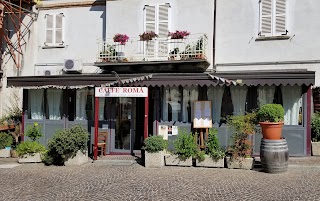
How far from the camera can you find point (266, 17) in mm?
13750

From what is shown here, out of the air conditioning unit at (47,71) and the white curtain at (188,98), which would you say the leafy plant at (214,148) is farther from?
the air conditioning unit at (47,71)

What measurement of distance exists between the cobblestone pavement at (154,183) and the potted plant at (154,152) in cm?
33

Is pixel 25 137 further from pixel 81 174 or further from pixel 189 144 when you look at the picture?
pixel 189 144

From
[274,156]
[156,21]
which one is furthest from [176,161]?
[156,21]

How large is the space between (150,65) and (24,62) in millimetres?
6621

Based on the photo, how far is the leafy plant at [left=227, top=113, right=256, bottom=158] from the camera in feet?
34.4

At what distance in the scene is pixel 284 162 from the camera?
9.76m

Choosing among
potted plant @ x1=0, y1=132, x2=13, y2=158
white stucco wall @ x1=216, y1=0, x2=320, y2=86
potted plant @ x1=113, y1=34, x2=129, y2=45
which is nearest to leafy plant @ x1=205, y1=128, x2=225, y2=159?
white stucco wall @ x1=216, y1=0, x2=320, y2=86

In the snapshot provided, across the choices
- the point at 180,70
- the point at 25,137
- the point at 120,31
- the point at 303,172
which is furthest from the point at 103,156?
the point at 303,172

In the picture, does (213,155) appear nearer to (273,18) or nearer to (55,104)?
(273,18)

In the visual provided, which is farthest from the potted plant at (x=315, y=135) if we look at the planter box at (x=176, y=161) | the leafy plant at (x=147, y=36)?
the leafy plant at (x=147, y=36)

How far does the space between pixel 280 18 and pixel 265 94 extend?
3313mm

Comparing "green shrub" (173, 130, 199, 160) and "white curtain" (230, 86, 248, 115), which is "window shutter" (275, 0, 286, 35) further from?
"green shrub" (173, 130, 199, 160)

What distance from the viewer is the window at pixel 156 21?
47.5 ft
